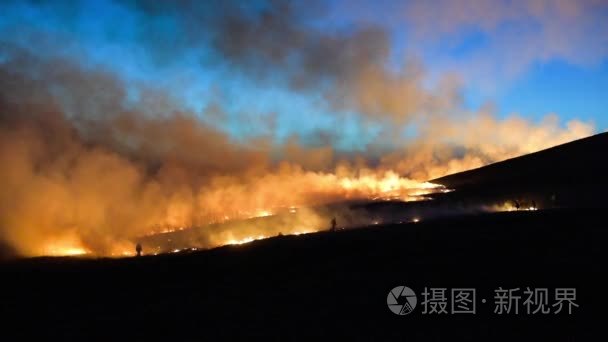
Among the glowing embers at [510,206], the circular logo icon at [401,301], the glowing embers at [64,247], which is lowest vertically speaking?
the circular logo icon at [401,301]

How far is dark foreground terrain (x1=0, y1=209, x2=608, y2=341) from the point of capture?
11898 mm

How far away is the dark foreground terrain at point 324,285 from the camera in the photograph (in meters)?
11.9

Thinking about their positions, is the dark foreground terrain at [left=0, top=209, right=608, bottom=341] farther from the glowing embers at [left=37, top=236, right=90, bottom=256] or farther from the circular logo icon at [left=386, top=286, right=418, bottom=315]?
the glowing embers at [left=37, top=236, right=90, bottom=256]

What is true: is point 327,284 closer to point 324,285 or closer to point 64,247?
point 324,285

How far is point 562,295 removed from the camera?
1283 cm

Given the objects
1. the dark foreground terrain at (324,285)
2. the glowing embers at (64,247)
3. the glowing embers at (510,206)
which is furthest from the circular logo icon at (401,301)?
the glowing embers at (510,206)

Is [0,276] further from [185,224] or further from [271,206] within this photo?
[271,206]

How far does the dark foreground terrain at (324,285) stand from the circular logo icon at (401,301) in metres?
0.25

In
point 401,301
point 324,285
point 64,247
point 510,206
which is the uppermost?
point 510,206

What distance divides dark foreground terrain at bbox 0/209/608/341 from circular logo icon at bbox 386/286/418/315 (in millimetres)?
251

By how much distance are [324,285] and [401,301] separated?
3.33 meters

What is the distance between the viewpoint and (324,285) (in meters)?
15.8

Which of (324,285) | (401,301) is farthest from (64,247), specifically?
(401,301)

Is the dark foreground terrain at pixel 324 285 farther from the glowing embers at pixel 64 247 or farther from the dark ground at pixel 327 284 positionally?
the glowing embers at pixel 64 247
